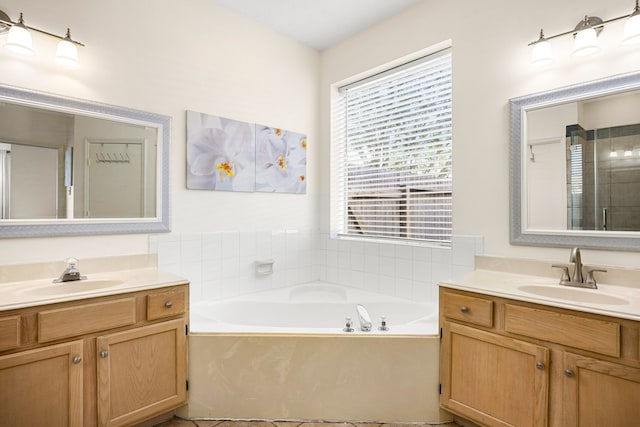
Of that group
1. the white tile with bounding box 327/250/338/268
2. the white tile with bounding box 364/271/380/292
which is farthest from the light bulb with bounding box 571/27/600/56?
the white tile with bounding box 327/250/338/268

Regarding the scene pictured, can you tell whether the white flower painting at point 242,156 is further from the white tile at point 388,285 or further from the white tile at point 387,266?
the white tile at point 388,285

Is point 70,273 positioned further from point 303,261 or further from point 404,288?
point 404,288

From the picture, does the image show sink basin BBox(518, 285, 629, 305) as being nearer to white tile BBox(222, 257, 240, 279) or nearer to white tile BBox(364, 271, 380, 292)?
white tile BBox(364, 271, 380, 292)

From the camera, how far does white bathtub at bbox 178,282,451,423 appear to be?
1.95 metres

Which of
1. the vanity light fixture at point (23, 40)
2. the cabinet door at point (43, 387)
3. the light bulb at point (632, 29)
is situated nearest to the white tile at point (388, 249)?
the light bulb at point (632, 29)

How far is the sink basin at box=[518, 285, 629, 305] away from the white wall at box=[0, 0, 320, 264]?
1.93m

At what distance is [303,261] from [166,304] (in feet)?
4.91

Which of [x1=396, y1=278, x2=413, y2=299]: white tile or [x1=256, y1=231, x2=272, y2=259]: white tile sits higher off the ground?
[x1=256, y1=231, x2=272, y2=259]: white tile

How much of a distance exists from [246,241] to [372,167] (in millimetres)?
1279

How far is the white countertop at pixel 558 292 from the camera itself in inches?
56.8

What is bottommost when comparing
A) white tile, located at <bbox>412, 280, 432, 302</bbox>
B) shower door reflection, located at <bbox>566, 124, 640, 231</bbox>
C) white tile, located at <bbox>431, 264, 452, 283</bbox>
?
white tile, located at <bbox>412, 280, 432, 302</bbox>

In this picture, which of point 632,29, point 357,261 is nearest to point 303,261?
point 357,261

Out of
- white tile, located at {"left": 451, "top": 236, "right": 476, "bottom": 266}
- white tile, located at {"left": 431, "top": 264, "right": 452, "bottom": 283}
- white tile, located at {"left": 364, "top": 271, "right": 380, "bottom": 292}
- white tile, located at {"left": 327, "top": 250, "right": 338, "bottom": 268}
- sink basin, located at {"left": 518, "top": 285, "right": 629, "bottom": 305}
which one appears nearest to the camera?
sink basin, located at {"left": 518, "top": 285, "right": 629, "bottom": 305}

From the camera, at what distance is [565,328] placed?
4.96ft
